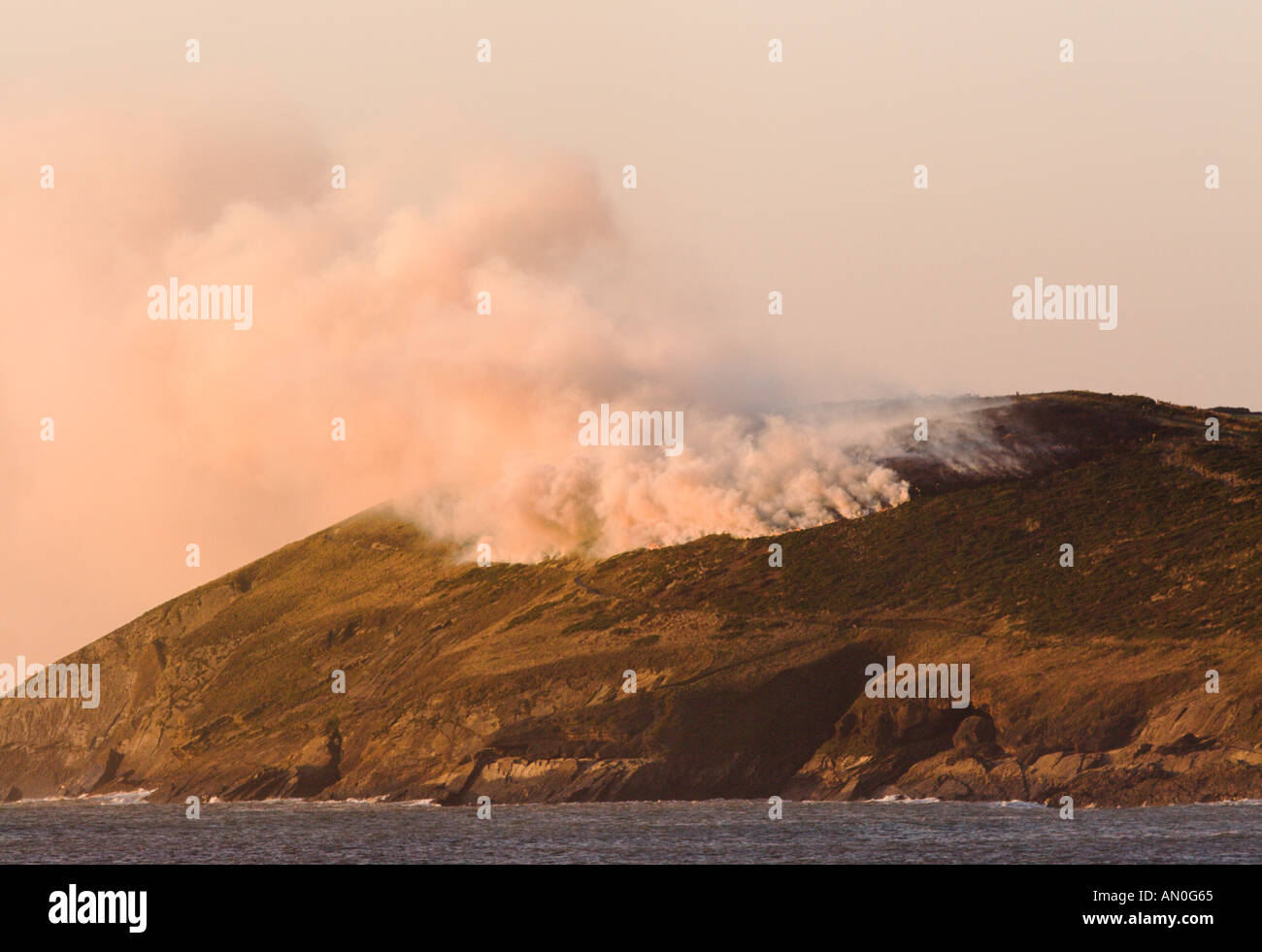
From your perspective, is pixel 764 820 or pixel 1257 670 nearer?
pixel 764 820

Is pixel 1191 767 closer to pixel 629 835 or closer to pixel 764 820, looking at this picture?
pixel 764 820

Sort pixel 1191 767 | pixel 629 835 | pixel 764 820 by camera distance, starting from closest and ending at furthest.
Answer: pixel 629 835 → pixel 764 820 → pixel 1191 767

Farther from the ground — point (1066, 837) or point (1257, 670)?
point (1257, 670)

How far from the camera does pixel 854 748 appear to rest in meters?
196
